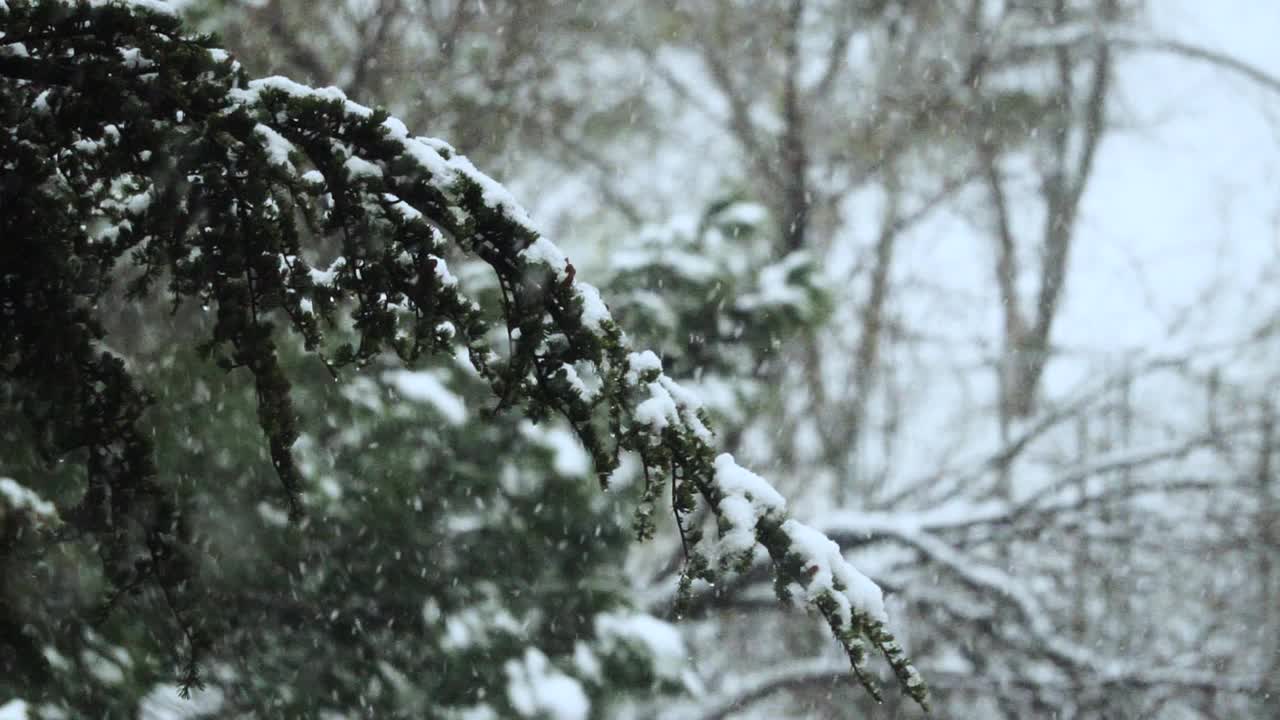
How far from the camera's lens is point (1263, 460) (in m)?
6.93

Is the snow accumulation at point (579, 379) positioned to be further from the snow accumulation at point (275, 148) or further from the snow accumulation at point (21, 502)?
the snow accumulation at point (21, 502)

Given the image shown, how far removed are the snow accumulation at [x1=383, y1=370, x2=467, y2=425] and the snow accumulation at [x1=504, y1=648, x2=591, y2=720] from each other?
0.87 m

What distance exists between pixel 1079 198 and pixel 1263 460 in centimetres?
740

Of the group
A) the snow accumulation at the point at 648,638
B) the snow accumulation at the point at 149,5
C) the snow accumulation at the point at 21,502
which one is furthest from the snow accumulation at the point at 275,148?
the snow accumulation at the point at 648,638

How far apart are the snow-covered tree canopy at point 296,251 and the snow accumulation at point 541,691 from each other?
104 inches

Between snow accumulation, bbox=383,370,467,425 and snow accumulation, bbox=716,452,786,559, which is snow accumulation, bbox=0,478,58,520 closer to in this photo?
snow accumulation, bbox=716,452,786,559

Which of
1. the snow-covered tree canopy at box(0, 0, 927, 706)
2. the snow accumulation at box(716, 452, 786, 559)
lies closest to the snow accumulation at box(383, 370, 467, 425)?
the snow-covered tree canopy at box(0, 0, 927, 706)

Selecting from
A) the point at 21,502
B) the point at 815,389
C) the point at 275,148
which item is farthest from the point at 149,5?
the point at 815,389

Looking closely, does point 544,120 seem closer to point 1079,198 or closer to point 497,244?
point 497,244

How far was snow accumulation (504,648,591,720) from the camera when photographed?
13.5ft

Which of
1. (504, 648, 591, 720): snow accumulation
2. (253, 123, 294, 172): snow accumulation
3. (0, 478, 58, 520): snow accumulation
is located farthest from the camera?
(504, 648, 591, 720): snow accumulation

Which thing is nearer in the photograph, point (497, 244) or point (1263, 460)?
point (497, 244)

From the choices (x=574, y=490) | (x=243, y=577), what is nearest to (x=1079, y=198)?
(x=574, y=490)

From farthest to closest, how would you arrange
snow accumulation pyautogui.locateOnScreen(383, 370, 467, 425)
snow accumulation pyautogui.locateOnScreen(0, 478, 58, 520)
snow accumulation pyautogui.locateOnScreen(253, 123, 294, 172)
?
snow accumulation pyautogui.locateOnScreen(383, 370, 467, 425) < snow accumulation pyautogui.locateOnScreen(0, 478, 58, 520) < snow accumulation pyautogui.locateOnScreen(253, 123, 294, 172)
